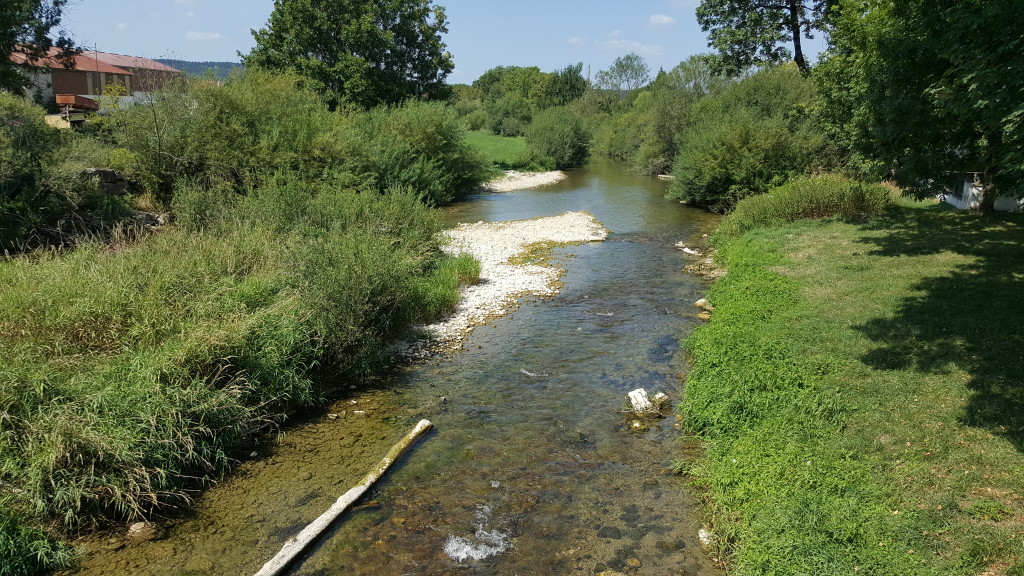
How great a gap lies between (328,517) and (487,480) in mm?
1983

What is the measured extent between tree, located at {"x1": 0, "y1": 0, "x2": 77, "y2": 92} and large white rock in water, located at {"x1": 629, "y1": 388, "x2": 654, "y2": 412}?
20365 millimetres

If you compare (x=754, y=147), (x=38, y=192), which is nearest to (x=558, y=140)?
(x=754, y=147)

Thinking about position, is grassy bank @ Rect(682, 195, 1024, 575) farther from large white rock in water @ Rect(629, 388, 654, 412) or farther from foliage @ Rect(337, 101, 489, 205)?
foliage @ Rect(337, 101, 489, 205)

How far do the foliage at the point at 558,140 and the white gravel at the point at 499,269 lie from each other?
2589cm

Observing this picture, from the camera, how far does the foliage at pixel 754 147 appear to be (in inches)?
1029

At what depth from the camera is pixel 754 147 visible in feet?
85.8

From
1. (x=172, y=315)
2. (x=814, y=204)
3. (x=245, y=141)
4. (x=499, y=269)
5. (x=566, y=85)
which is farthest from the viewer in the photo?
(x=566, y=85)

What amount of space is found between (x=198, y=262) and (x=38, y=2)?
58.2ft

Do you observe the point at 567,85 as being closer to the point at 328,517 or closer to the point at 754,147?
the point at 754,147

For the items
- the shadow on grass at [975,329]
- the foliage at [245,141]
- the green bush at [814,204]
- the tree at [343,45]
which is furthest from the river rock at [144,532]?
the tree at [343,45]

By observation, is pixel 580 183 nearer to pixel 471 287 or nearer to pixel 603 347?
pixel 471 287

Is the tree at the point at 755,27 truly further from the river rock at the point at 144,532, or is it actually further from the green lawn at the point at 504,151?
the river rock at the point at 144,532

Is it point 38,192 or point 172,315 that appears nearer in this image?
point 172,315

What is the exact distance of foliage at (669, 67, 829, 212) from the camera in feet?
85.7
